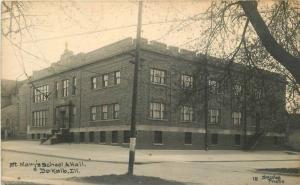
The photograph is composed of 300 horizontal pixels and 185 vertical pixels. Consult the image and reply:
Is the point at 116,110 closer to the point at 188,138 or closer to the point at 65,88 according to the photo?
the point at 188,138

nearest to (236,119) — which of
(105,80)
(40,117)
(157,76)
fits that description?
(157,76)

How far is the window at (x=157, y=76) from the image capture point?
3228 centimetres

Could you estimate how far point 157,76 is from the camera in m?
32.5

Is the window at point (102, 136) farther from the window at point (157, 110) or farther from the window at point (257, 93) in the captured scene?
the window at point (257, 93)

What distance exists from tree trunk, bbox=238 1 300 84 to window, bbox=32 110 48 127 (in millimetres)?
29721

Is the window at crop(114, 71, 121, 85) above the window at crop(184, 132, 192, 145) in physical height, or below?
above

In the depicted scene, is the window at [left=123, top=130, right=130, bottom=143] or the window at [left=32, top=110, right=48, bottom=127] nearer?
the window at [left=123, top=130, right=130, bottom=143]

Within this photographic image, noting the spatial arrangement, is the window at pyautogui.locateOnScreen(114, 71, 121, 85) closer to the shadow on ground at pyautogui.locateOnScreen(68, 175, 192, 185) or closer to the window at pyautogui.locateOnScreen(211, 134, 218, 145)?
the window at pyautogui.locateOnScreen(211, 134, 218, 145)

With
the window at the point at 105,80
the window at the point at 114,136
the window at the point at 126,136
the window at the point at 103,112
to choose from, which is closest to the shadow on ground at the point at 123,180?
the window at the point at 126,136

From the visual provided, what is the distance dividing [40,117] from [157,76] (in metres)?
12.9

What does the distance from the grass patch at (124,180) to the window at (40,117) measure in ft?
81.4

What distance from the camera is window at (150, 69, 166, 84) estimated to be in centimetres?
3228

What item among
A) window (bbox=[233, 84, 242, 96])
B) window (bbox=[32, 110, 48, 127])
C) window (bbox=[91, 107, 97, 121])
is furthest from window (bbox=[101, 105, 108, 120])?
window (bbox=[233, 84, 242, 96])

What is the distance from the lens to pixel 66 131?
121 ft
